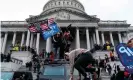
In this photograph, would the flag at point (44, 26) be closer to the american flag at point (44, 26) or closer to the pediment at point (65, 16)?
the american flag at point (44, 26)

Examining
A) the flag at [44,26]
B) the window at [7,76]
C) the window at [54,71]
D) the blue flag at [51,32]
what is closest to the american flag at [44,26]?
the flag at [44,26]

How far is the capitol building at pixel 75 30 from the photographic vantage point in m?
51.5

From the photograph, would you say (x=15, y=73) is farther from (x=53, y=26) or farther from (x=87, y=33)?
(x=87, y=33)

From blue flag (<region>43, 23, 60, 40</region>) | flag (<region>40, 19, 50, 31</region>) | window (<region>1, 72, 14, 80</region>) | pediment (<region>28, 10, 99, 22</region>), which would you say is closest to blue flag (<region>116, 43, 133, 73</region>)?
window (<region>1, 72, 14, 80</region>)

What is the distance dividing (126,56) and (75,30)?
1829 inches

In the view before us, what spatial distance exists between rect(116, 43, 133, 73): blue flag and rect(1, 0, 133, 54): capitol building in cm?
4358

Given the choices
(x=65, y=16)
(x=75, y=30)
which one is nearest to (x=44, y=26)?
(x=75, y=30)

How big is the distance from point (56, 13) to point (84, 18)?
289 inches

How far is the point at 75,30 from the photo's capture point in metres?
52.2

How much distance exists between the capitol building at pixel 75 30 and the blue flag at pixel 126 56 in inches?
1716

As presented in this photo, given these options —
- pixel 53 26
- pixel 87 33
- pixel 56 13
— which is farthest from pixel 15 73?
pixel 56 13

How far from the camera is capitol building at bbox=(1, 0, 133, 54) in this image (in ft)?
169

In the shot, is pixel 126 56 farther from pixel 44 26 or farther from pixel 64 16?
pixel 64 16

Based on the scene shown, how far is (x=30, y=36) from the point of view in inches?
2096
